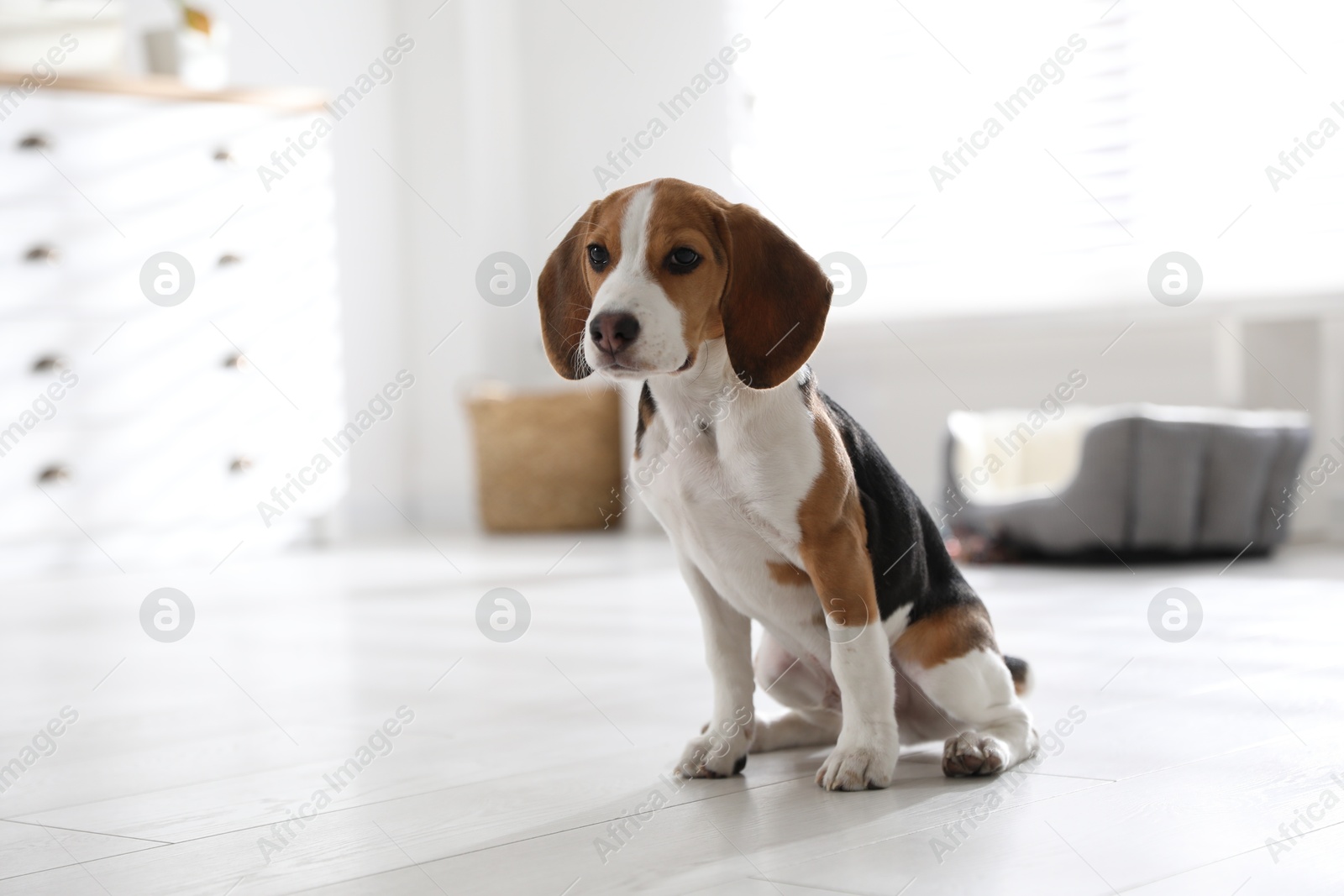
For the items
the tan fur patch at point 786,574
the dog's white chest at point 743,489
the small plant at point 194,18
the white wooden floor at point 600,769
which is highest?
the small plant at point 194,18

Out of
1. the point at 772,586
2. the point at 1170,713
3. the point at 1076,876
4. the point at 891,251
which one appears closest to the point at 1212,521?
the point at 891,251

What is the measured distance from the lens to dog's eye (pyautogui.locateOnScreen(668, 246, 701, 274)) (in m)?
1.48

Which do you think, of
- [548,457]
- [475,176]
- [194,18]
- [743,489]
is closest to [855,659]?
[743,489]

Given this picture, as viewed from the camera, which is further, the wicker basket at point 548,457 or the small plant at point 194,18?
the wicker basket at point 548,457

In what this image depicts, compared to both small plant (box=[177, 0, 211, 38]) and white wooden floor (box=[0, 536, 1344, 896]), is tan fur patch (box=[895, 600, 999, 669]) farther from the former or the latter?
small plant (box=[177, 0, 211, 38])

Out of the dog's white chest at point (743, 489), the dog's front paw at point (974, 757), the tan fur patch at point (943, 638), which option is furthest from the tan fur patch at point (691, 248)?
the dog's front paw at point (974, 757)

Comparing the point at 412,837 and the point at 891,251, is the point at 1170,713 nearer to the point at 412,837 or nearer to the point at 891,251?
the point at 412,837

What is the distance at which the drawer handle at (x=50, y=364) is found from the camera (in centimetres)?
469

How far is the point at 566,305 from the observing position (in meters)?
1.64

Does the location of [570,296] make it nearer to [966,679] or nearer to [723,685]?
[723,685]

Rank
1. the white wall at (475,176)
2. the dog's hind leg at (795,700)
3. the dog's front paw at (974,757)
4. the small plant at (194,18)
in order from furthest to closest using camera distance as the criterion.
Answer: the white wall at (475,176) → the small plant at (194,18) → the dog's hind leg at (795,700) → the dog's front paw at (974,757)

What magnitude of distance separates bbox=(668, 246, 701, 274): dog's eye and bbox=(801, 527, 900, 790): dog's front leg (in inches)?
13.2

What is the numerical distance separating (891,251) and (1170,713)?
3.63 metres

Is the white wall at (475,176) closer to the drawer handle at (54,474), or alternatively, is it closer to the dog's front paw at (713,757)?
the drawer handle at (54,474)
